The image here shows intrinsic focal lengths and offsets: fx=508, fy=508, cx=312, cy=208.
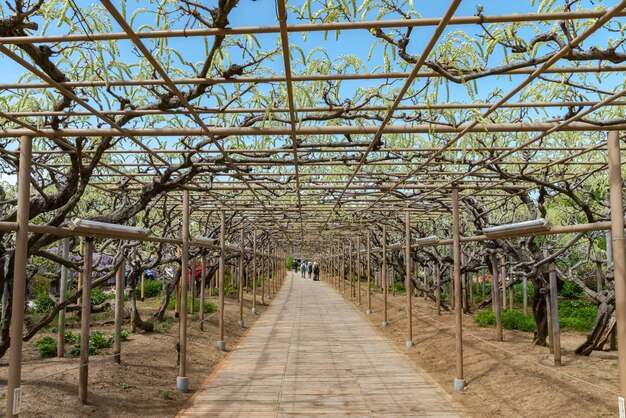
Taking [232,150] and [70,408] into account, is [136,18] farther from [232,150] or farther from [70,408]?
[70,408]

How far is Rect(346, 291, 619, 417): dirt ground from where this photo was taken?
223 inches

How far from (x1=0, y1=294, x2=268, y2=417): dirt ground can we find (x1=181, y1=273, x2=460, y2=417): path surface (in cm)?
39

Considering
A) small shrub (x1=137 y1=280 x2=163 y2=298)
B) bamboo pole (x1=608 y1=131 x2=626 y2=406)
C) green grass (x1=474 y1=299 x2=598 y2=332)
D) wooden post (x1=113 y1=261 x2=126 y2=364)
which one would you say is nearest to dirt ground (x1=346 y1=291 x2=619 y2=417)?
green grass (x1=474 y1=299 x2=598 y2=332)

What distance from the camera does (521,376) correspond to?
6.87 metres

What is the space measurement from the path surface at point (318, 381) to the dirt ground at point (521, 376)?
0.39 meters

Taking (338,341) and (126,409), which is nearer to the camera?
(126,409)

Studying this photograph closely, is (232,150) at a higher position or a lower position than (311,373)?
higher

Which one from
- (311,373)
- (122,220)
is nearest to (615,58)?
(122,220)

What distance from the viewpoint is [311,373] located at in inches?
312

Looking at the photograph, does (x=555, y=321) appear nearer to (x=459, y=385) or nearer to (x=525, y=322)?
(x=459, y=385)

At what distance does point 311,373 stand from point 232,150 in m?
3.96

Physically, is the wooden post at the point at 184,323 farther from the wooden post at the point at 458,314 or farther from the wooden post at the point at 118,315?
the wooden post at the point at 458,314

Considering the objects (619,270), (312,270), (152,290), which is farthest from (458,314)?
(312,270)

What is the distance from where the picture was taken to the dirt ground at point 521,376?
565cm
